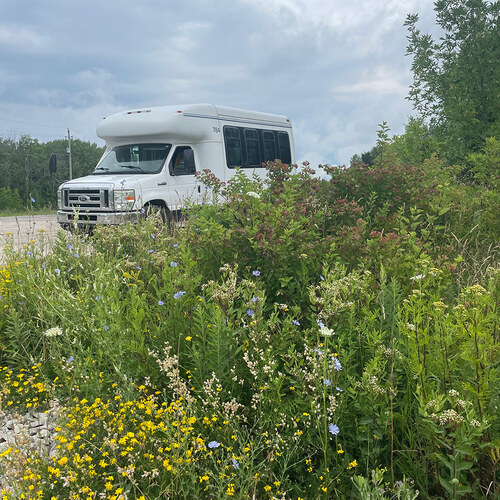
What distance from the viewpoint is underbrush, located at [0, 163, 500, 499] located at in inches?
97.7

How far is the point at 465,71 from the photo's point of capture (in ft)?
43.2

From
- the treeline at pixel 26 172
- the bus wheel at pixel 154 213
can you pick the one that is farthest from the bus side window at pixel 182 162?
the treeline at pixel 26 172

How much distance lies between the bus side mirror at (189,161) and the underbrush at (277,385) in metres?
7.90

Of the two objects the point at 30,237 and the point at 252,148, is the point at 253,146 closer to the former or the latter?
the point at 252,148

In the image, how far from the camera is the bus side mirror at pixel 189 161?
1219cm

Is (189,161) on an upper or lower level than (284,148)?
lower

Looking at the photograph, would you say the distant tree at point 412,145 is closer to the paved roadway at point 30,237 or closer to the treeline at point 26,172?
the paved roadway at point 30,237

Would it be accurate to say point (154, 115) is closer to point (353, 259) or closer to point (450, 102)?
point (450, 102)

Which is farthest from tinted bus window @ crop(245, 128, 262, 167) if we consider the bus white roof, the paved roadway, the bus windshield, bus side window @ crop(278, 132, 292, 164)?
the paved roadway

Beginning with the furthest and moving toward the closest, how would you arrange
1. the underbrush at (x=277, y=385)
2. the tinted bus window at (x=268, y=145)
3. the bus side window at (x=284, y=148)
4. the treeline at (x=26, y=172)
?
the treeline at (x=26, y=172)
the bus side window at (x=284, y=148)
the tinted bus window at (x=268, y=145)
the underbrush at (x=277, y=385)

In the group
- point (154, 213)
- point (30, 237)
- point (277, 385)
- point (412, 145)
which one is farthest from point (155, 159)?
point (277, 385)

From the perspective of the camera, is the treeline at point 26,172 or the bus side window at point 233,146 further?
the treeline at point 26,172

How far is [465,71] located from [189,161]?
788 centimetres

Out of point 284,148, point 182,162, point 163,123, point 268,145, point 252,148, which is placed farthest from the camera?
point 284,148
